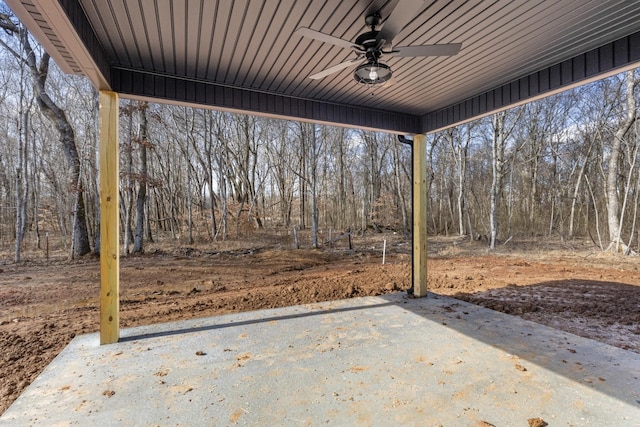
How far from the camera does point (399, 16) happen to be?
5.68 ft

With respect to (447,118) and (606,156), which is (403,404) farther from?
(606,156)

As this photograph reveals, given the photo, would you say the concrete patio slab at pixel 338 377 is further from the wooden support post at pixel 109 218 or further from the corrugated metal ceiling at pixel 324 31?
the corrugated metal ceiling at pixel 324 31

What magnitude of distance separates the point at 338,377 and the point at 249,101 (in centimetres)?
308

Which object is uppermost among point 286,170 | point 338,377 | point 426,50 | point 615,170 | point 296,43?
point 286,170

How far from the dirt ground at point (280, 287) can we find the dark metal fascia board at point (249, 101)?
265cm

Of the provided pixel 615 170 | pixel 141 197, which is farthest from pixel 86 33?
pixel 615 170

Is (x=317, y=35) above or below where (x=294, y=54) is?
below

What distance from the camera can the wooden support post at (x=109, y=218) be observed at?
8.60ft

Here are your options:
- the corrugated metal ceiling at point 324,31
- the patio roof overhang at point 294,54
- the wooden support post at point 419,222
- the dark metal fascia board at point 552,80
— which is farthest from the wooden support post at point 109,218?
the dark metal fascia board at point 552,80

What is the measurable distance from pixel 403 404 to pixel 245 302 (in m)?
3.00

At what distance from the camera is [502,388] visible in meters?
1.93

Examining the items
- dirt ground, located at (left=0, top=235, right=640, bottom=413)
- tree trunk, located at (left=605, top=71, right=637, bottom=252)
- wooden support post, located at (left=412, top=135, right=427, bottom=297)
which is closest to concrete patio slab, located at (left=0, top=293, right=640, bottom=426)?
dirt ground, located at (left=0, top=235, right=640, bottom=413)

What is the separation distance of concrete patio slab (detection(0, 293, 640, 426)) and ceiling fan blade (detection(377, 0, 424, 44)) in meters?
2.38

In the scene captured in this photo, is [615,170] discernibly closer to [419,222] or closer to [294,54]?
[419,222]
